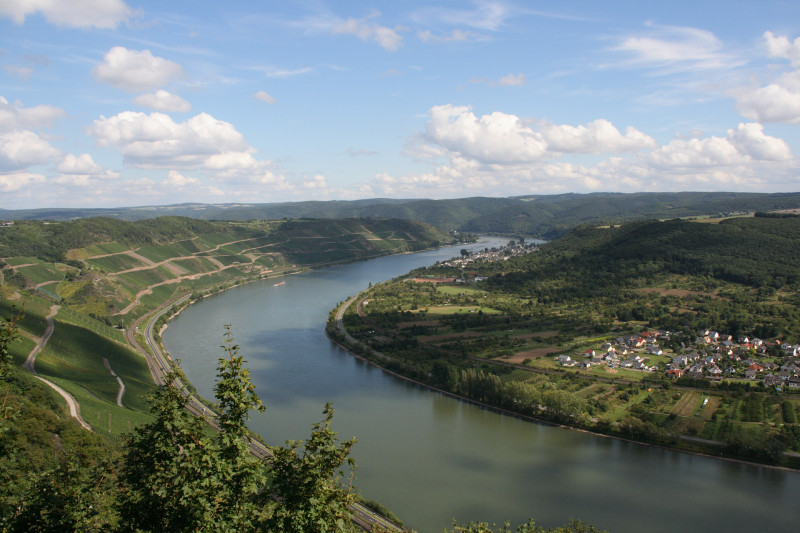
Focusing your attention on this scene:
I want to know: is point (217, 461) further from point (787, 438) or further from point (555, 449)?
point (787, 438)

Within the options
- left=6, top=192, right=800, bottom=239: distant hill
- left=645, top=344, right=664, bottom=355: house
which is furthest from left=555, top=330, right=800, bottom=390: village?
left=6, top=192, right=800, bottom=239: distant hill

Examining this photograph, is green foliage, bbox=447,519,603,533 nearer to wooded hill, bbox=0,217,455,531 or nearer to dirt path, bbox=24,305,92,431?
wooded hill, bbox=0,217,455,531

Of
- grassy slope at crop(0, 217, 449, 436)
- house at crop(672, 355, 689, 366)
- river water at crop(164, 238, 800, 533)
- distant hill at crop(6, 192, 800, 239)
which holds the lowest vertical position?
river water at crop(164, 238, 800, 533)

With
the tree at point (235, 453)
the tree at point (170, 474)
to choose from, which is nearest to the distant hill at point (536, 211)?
the tree at point (235, 453)

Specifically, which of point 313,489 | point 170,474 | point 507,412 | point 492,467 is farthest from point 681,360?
point 170,474

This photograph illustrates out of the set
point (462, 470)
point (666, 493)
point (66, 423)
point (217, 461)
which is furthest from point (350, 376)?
Answer: point (217, 461)

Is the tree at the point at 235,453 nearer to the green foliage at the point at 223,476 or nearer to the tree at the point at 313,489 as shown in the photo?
the green foliage at the point at 223,476
